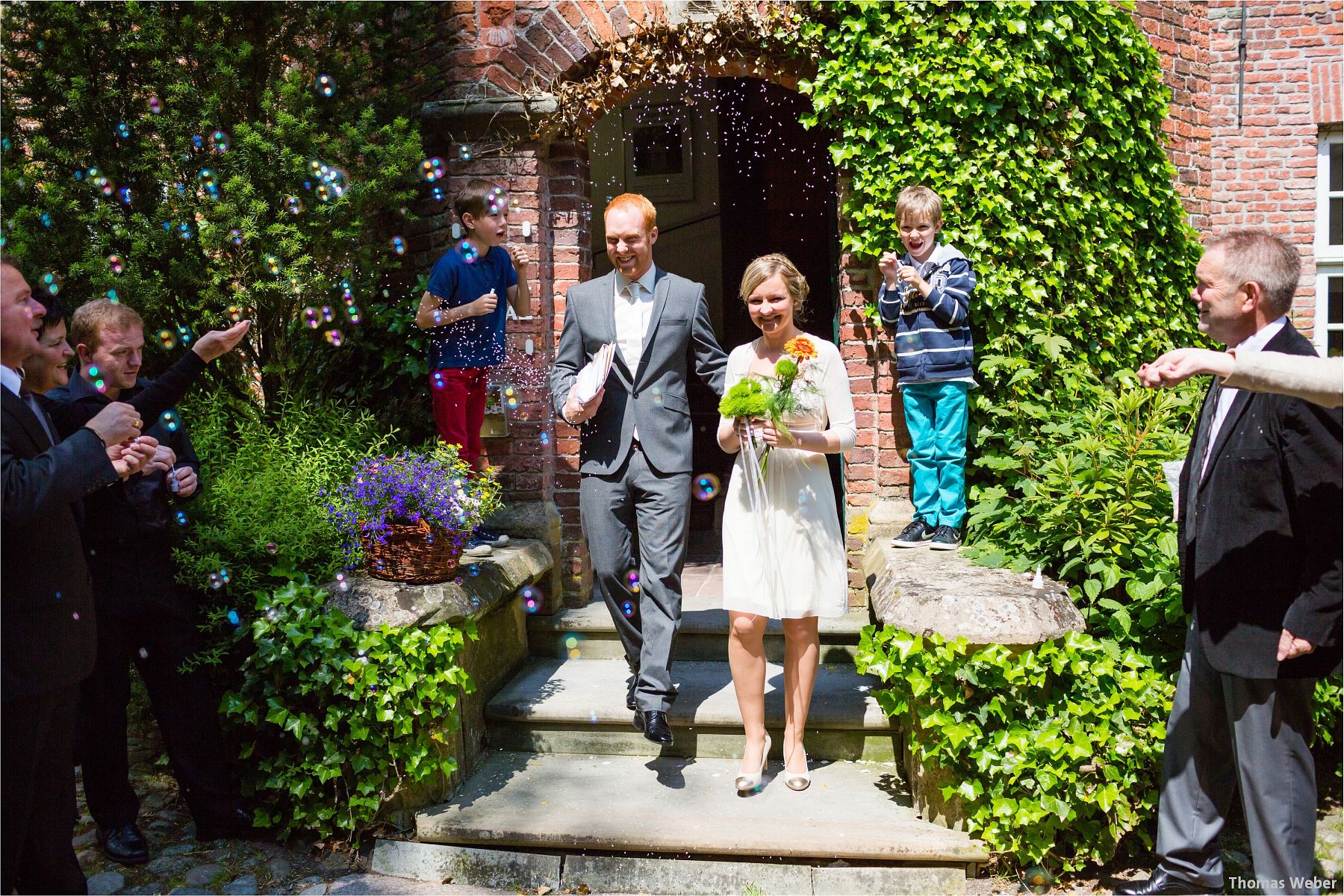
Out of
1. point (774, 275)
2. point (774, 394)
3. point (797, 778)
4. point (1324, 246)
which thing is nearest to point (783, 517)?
point (774, 394)

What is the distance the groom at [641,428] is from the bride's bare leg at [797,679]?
1.54ft

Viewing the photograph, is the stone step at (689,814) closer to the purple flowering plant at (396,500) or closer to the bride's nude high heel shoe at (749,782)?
the bride's nude high heel shoe at (749,782)

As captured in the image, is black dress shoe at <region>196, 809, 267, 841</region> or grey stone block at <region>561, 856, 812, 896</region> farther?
black dress shoe at <region>196, 809, 267, 841</region>

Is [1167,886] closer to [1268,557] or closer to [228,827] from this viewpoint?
[1268,557]

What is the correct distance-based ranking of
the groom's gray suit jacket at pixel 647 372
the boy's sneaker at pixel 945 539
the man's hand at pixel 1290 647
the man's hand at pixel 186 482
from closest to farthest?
the man's hand at pixel 1290 647 → the man's hand at pixel 186 482 → the groom's gray suit jacket at pixel 647 372 → the boy's sneaker at pixel 945 539

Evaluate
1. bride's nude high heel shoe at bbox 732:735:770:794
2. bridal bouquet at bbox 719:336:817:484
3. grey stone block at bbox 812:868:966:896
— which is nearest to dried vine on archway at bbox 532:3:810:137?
bridal bouquet at bbox 719:336:817:484

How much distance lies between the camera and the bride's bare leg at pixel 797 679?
418 centimetres

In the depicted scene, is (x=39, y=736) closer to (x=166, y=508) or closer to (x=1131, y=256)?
(x=166, y=508)

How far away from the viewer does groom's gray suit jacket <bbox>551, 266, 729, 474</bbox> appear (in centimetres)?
440

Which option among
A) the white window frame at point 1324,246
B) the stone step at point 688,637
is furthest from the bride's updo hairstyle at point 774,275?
the white window frame at point 1324,246

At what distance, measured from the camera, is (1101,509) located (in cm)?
434

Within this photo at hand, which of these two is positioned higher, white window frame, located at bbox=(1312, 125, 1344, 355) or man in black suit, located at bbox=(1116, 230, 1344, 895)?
white window frame, located at bbox=(1312, 125, 1344, 355)

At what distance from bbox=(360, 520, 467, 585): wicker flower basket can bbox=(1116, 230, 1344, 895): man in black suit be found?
280cm

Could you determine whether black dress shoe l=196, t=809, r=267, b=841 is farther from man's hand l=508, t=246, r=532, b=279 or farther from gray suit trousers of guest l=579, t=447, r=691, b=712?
man's hand l=508, t=246, r=532, b=279
